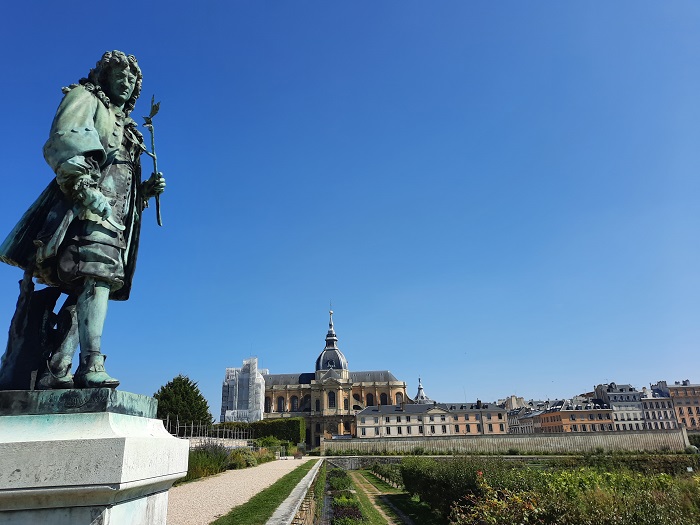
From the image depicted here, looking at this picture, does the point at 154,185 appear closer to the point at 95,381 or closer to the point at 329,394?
the point at 95,381

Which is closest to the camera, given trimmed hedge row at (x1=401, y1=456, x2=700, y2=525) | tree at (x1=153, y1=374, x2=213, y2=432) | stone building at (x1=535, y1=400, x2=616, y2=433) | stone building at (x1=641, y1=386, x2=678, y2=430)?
trimmed hedge row at (x1=401, y1=456, x2=700, y2=525)

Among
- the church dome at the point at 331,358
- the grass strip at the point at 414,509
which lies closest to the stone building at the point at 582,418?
the church dome at the point at 331,358

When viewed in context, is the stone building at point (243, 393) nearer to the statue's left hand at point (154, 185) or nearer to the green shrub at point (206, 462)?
the green shrub at point (206, 462)

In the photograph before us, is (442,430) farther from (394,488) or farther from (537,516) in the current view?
(537,516)

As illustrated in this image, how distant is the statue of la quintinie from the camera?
210 cm

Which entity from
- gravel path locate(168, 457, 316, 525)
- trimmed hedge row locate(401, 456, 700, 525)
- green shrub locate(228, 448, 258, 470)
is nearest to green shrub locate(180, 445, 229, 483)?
green shrub locate(228, 448, 258, 470)

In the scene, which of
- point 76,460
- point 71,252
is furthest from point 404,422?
point 76,460

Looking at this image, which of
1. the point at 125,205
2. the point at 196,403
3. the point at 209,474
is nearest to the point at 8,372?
the point at 125,205

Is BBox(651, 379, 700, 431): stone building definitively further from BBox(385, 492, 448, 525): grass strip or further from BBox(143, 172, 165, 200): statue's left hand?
BBox(143, 172, 165, 200): statue's left hand

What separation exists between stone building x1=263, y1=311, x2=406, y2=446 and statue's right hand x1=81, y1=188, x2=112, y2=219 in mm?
69794

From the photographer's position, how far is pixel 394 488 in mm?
23844

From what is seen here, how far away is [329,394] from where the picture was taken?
72188 mm

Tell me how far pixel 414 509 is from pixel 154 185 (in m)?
16.7

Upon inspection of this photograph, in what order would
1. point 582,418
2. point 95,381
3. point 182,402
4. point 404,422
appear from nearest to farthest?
point 95,381, point 182,402, point 404,422, point 582,418
